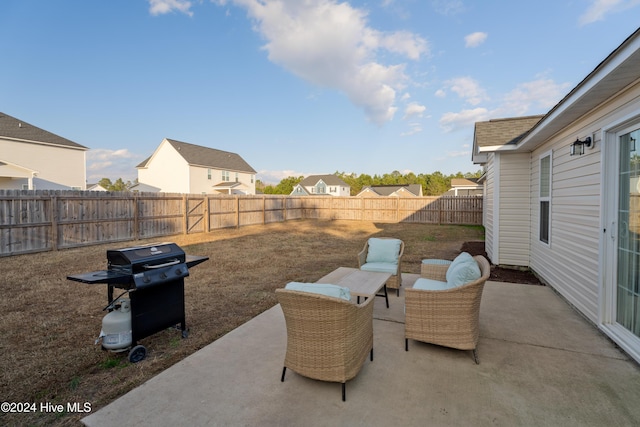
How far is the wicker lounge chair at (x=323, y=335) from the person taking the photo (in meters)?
2.10

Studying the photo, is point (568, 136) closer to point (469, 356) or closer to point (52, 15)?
point (469, 356)

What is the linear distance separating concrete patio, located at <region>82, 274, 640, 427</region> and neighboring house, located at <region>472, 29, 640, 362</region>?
1.92 ft

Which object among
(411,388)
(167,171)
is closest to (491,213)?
(411,388)

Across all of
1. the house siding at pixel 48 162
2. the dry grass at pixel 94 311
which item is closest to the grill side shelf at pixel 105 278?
the dry grass at pixel 94 311

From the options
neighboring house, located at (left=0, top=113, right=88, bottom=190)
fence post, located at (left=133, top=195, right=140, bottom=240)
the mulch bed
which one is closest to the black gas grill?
the mulch bed

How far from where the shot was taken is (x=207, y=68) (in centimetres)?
1352

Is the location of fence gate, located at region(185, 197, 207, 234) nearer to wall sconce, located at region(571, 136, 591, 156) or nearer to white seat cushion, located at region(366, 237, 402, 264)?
white seat cushion, located at region(366, 237, 402, 264)

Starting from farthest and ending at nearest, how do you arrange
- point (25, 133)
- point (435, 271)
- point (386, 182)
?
point (386, 182) → point (25, 133) → point (435, 271)

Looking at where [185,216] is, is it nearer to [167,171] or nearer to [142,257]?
[142,257]

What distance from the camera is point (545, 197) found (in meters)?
5.55

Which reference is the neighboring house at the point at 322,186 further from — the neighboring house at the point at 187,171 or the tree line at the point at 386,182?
the neighboring house at the point at 187,171

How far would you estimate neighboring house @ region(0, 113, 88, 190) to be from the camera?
→ 15.9 m

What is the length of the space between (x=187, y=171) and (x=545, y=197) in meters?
26.1

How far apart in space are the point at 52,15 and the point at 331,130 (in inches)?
565
